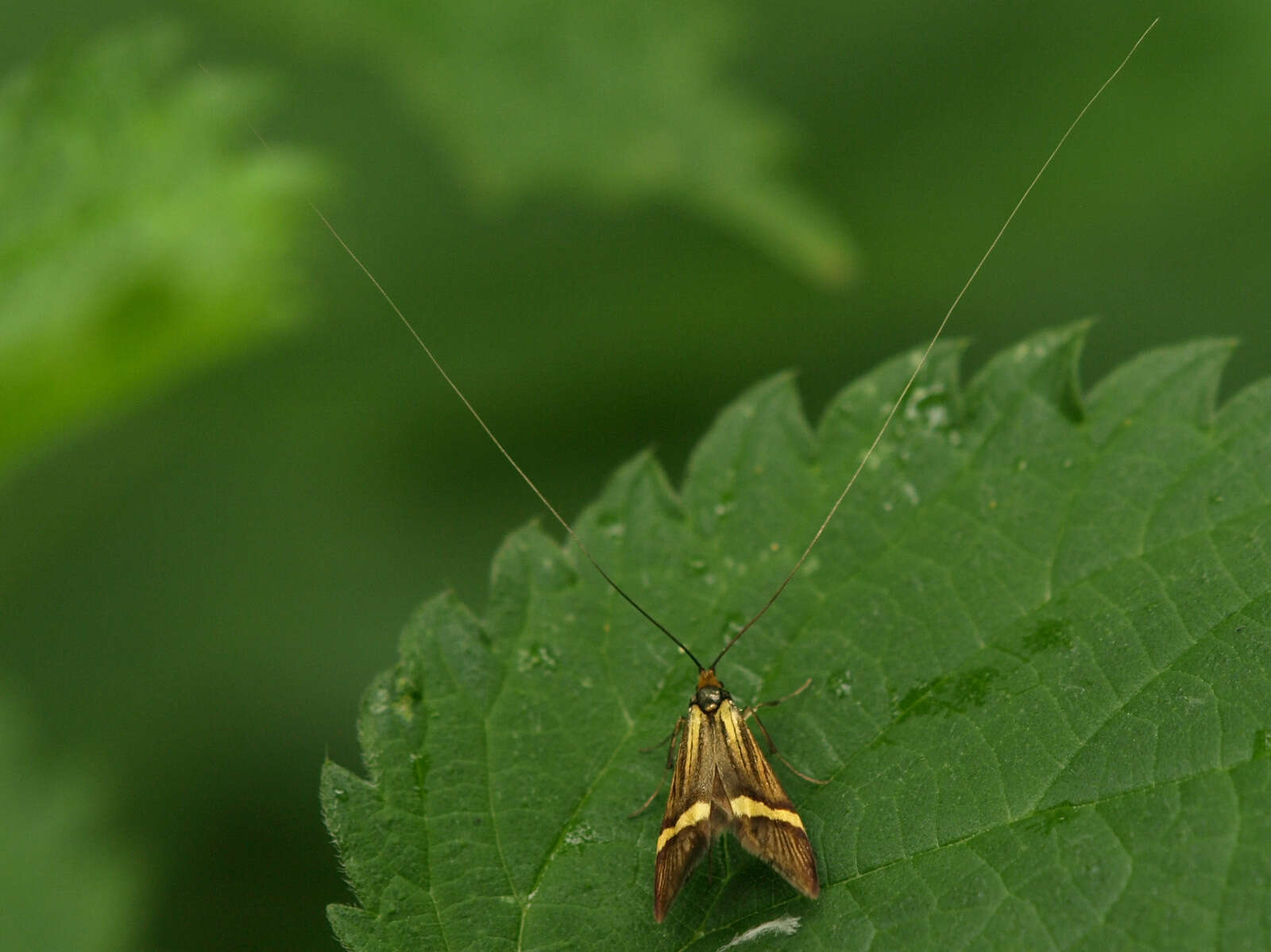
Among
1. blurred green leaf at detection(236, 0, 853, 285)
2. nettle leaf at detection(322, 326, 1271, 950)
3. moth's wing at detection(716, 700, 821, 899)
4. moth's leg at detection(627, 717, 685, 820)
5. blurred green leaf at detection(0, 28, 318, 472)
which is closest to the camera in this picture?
nettle leaf at detection(322, 326, 1271, 950)

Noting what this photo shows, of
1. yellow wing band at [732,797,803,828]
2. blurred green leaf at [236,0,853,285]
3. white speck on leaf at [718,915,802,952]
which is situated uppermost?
blurred green leaf at [236,0,853,285]

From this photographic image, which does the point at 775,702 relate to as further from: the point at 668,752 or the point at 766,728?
the point at 668,752

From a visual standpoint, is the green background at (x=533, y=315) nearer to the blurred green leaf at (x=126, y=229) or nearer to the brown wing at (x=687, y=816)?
the blurred green leaf at (x=126, y=229)

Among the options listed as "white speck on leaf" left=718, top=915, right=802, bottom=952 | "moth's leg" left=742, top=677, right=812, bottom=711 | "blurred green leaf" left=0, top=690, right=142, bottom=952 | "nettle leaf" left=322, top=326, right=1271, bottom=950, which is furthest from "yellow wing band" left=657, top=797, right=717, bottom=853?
"blurred green leaf" left=0, top=690, right=142, bottom=952

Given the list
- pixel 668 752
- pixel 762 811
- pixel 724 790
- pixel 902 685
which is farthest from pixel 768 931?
pixel 902 685

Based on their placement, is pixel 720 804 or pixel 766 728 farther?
pixel 766 728

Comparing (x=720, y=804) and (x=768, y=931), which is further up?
(x=720, y=804)

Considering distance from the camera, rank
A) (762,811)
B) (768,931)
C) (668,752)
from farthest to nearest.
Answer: (668,752), (762,811), (768,931)

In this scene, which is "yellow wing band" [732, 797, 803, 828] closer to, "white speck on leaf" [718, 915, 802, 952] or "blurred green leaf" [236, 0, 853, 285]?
"white speck on leaf" [718, 915, 802, 952]
